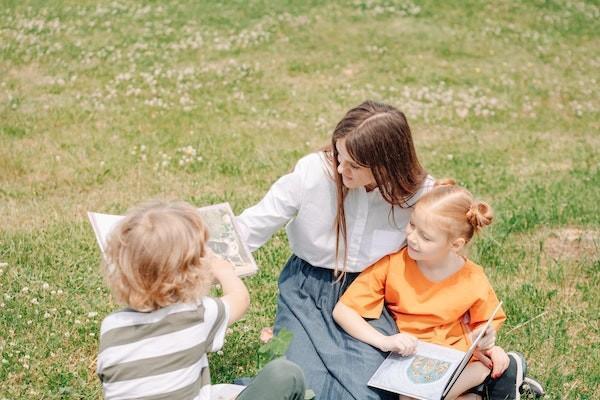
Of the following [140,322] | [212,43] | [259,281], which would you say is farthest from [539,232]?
[212,43]

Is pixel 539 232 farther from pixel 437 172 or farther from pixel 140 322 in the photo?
pixel 140 322

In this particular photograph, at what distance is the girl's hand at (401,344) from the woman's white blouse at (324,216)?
50 cm

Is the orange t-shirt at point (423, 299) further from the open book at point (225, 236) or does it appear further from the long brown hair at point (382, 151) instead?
the open book at point (225, 236)

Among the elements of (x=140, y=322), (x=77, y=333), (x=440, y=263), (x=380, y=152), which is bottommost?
(x=77, y=333)

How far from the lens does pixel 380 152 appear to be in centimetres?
413

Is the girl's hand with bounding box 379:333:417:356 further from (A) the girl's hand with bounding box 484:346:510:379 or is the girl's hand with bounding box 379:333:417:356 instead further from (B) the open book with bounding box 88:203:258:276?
(B) the open book with bounding box 88:203:258:276

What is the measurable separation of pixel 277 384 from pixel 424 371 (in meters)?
0.92

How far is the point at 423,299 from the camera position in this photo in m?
4.28

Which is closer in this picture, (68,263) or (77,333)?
(77,333)

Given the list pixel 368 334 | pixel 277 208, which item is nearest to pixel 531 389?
pixel 368 334

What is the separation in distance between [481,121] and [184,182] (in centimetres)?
406

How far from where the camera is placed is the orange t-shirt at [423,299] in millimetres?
4262

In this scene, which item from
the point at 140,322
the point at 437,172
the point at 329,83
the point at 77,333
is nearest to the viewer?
the point at 140,322

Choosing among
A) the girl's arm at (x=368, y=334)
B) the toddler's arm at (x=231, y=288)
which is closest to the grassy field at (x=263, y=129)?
the girl's arm at (x=368, y=334)
